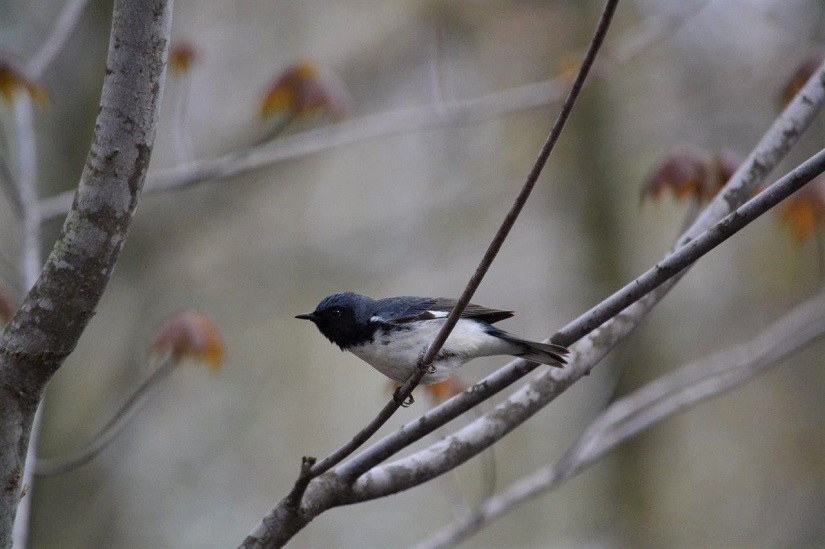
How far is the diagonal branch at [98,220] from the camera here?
2219mm

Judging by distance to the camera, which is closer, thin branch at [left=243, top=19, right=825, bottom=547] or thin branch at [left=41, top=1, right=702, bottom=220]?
thin branch at [left=243, top=19, right=825, bottom=547]

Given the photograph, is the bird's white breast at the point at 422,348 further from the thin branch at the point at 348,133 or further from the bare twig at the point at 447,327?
the thin branch at the point at 348,133

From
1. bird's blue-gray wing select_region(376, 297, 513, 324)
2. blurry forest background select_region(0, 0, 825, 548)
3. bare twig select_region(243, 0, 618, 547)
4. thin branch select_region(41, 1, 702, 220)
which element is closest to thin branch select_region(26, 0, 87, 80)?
thin branch select_region(41, 1, 702, 220)

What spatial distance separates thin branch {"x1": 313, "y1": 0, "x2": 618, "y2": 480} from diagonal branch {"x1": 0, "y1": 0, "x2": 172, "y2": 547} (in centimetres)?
95

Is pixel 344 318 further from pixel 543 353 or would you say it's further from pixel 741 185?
pixel 741 185

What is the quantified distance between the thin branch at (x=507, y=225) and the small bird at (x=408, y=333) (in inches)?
30.9

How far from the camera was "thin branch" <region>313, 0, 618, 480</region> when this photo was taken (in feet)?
6.53

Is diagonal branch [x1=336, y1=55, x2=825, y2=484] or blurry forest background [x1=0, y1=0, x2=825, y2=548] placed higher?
blurry forest background [x1=0, y1=0, x2=825, y2=548]

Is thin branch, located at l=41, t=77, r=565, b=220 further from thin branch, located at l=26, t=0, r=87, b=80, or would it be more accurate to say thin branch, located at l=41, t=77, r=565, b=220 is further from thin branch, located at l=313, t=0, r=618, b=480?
thin branch, located at l=313, t=0, r=618, b=480

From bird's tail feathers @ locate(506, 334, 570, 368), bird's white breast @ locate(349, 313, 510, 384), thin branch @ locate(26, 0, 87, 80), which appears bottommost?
bird's tail feathers @ locate(506, 334, 570, 368)

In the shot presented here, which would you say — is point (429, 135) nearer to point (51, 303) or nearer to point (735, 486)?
point (735, 486)

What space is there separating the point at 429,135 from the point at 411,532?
17.0ft

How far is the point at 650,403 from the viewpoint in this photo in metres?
4.90

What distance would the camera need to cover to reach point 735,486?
9156 millimetres
